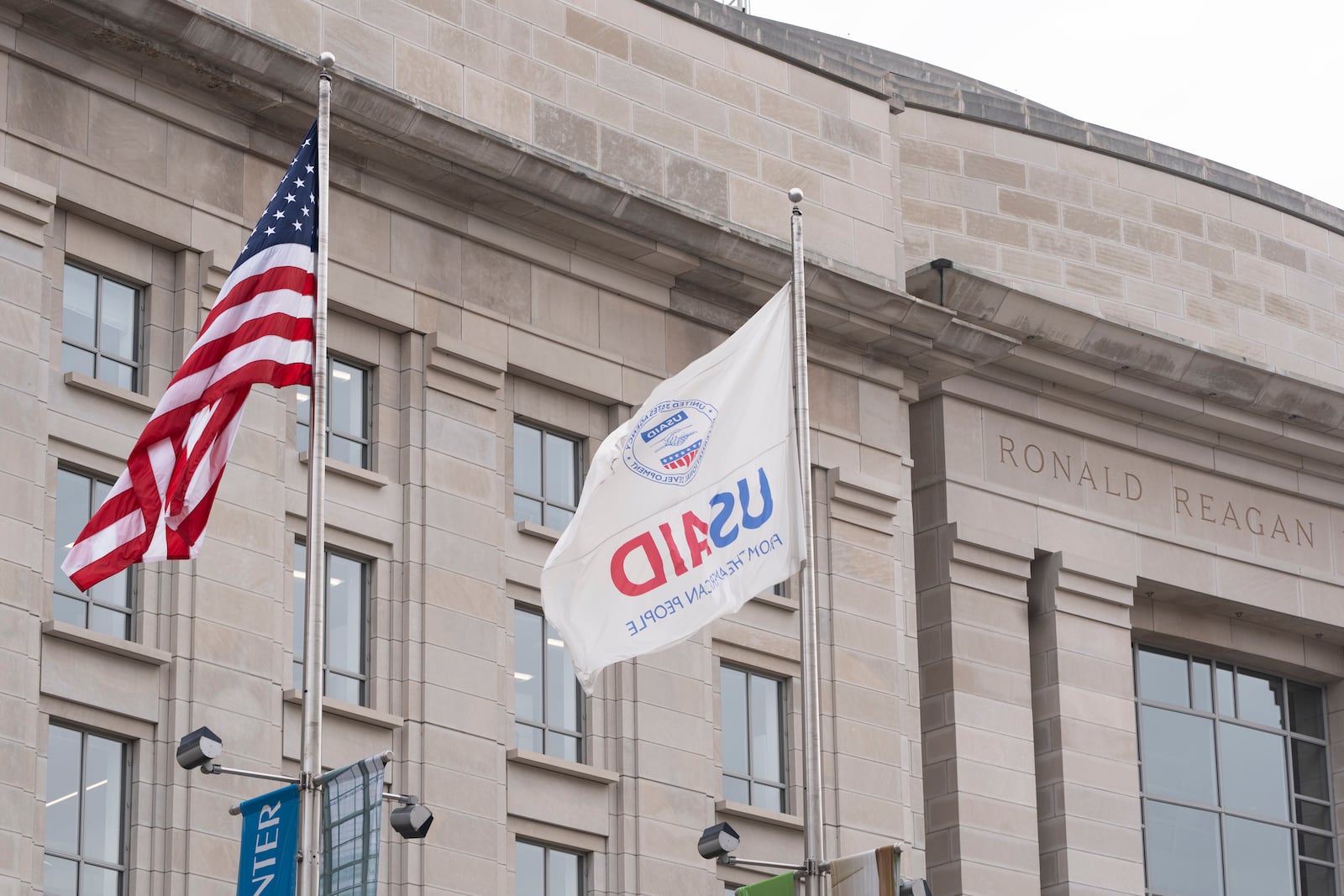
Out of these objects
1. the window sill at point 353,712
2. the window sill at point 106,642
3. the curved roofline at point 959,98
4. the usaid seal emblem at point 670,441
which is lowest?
the window sill at point 353,712

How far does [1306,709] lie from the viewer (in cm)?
4131

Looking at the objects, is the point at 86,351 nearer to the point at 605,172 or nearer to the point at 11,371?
the point at 11,371

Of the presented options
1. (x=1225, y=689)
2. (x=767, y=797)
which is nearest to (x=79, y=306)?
(x=767, y=797)

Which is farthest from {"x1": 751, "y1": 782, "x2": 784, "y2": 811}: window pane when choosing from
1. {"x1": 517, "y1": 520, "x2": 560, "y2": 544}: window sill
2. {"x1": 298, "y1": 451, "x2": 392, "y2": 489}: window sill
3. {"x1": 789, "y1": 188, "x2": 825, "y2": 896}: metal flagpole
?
{"x1": 789, "y1": 188, "x2": 825, "y2": 896}: metal flagpole

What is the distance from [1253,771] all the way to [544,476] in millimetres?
13381

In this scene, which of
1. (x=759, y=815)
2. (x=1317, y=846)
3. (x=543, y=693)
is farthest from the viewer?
(x=1317, y=846)

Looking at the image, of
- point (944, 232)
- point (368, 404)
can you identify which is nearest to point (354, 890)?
point (368, 404)

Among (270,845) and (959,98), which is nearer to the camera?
(270,845)

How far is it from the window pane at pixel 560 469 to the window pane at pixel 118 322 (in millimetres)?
5795

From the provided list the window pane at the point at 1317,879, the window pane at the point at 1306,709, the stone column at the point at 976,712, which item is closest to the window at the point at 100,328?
the stone column at the point at 976,712

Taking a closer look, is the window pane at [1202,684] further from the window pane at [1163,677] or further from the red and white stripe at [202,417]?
the red and white stripe at [202,417]

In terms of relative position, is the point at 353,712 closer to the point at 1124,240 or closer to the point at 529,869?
the point at 529,869

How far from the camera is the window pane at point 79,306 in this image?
1133 inches

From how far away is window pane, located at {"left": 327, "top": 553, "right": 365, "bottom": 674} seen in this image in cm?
2991
